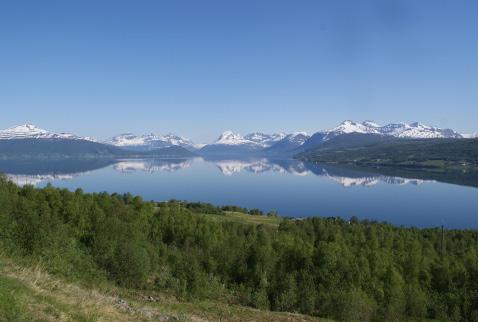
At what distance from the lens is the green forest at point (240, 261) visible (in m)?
33.1

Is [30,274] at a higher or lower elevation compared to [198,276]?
higher

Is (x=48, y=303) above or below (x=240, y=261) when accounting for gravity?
above

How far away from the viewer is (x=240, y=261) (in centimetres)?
5009

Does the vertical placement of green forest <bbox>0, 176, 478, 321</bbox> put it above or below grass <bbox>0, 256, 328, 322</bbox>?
below

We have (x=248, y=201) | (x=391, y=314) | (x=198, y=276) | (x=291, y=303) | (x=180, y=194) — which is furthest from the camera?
(x=180, y=194)

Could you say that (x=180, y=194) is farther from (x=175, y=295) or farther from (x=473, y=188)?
(x=175, y=295)

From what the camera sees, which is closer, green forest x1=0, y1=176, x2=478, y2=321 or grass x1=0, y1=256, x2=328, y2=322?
grass x1=0, y1=256, x2=328, y2=322

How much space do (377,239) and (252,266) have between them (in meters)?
26.6

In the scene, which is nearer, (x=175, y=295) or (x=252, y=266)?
(x=175, y=295)

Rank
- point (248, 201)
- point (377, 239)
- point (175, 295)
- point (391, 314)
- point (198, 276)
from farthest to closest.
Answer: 1. point (248, 201)
2. point (377, 239)
3. point (391, 314)
4. point (198, 276)
5. point (175, 295)

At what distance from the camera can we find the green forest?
108 ft

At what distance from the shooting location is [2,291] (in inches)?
448

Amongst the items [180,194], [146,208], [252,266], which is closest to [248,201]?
[180,194]

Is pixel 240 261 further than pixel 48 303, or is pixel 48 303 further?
pixel 240 261
